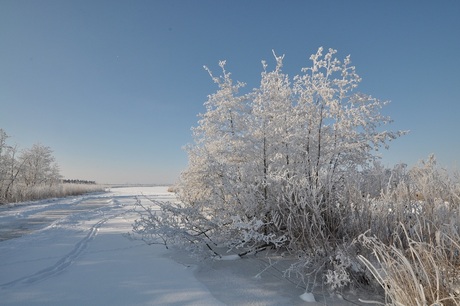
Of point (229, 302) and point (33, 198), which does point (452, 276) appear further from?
point (33, 198)

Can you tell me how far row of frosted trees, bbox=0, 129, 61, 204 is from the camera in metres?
18.9

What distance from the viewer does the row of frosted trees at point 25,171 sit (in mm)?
18936

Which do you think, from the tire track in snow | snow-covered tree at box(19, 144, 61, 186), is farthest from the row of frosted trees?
the tire track in snow

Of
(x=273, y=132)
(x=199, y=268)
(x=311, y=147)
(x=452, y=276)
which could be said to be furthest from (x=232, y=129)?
(x=452, y=276)

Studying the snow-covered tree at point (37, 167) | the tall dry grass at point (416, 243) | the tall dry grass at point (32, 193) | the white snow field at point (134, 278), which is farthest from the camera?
the snow-covered tree at point (37, 167)

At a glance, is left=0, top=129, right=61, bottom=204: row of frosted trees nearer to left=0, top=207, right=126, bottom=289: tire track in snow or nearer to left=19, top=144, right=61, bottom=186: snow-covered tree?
left=19, top=144, right=61, bottom=186: snow-covered tree

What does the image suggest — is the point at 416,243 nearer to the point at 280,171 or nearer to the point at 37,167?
the point at 280,171

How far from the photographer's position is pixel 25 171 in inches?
1110

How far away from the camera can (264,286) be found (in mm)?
3102

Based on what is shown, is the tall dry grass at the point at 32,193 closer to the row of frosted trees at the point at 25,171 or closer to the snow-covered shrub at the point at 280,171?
the row of frosted trees at the point at 25,171

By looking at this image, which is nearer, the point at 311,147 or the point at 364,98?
the point at 311,147

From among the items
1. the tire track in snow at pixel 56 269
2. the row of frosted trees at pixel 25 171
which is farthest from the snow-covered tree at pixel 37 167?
the tire track in snow at pixel 56 269

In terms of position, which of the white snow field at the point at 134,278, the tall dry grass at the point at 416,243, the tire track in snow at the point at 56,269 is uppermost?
the tall dry grass at the point at 416,243

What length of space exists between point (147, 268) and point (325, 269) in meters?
2.29
